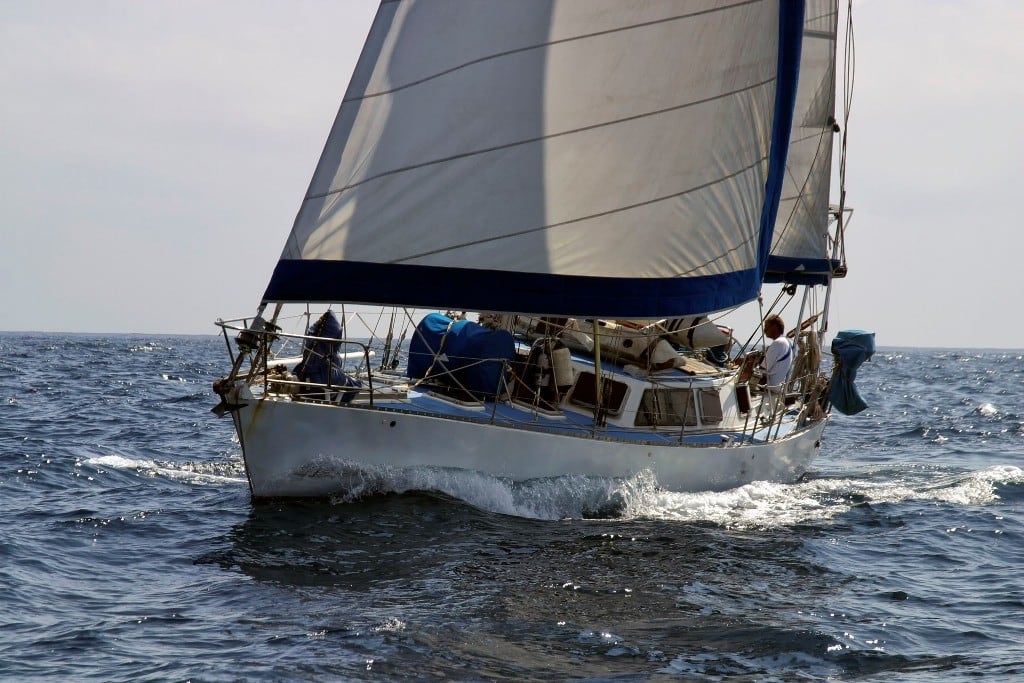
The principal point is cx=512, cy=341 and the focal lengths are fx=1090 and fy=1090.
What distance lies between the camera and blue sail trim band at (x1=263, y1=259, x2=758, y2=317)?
469 inches

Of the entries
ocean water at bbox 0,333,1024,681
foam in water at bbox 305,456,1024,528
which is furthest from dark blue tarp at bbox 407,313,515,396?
ocean water at bbox 0,333,1024,681

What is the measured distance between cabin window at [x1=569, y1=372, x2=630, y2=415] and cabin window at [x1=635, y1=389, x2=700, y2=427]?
0.28 meters

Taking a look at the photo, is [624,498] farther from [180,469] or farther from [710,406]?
[180,469]

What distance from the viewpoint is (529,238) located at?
12.5 meters

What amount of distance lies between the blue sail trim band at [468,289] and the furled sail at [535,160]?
0.05 ft

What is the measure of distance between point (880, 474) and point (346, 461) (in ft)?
31.9

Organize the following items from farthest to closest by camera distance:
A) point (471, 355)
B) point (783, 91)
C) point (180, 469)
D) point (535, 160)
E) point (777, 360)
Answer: point (777, 360)
point (180, 469)
point (783, 91)
point (471, 355)
point (535, 160)

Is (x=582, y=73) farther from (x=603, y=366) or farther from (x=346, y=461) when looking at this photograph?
(x=346, y=461)

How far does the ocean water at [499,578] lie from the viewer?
769 cm

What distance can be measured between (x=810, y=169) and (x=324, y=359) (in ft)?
35.8

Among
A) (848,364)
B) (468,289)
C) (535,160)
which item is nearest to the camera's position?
(468,289)

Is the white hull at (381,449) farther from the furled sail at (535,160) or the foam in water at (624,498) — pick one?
the furled sail at (535,160)

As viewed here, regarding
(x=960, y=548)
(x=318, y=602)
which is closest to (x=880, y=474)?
(x=960, y=548)

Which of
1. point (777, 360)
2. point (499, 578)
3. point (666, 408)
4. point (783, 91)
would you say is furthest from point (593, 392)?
point (499, 578)
